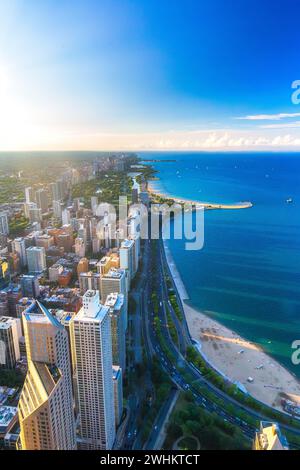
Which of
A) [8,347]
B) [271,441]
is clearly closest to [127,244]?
[8,347]

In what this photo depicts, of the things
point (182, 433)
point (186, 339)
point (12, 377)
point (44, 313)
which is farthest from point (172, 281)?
point (44, 313)

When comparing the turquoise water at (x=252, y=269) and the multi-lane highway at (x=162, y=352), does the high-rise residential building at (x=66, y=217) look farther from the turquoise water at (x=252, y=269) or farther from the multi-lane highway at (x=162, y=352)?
the turquoise water at (x=252, y=269)

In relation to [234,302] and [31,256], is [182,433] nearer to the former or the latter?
[234,302]

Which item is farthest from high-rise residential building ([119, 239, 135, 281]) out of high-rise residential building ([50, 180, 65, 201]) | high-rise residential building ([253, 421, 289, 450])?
high-rise residential building ([253, 421, 289, 450])

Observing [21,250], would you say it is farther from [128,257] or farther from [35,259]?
[128,257]

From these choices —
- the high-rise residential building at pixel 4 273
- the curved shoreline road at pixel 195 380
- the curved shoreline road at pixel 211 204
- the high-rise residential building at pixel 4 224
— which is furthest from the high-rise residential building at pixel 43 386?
the curved shoreline road at pixel 211 204
